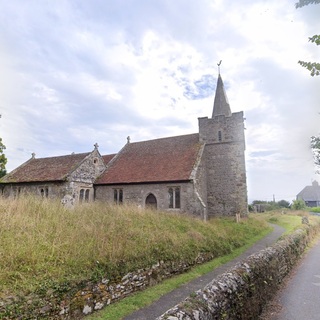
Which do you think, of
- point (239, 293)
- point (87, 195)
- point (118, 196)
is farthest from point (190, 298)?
point (87, 195)

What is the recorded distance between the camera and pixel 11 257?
5.96 metres

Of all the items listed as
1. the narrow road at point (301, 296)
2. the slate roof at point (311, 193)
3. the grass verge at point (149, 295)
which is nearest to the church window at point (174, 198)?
the grass verge at point (149, 295)

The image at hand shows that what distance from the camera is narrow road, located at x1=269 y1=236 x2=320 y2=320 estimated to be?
20.4 feet

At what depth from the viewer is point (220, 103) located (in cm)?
2592

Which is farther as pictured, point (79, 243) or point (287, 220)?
point (287, 220)

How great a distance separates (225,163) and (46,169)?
1707cm

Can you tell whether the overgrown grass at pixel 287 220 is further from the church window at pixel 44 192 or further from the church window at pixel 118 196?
the church window at pixel 44 192

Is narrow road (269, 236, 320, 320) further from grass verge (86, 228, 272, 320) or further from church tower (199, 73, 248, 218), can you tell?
church tower (199, 73, 248, 218)

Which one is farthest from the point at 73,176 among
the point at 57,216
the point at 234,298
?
the point at 234,298

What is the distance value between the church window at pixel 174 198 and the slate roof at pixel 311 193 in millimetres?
66500

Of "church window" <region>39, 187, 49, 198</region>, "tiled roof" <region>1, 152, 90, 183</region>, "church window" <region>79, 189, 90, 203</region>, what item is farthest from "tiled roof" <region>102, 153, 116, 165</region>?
"church window" <region>39, 187, 49, 198</region>

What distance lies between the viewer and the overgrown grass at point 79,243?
6012 millimetres

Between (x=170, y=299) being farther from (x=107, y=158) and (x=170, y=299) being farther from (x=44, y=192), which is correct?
(x=107, y=158)

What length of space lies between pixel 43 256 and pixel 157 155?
716 inches
